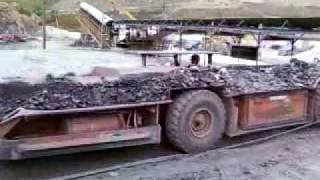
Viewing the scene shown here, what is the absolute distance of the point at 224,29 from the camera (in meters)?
17.5

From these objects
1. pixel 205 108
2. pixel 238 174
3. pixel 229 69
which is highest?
pixel 229 69

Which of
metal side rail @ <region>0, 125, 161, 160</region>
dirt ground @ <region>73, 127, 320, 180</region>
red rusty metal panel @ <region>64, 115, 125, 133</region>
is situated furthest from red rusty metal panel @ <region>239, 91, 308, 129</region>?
red rusty metal panel @ <region>64, 115, 125, 133</region>

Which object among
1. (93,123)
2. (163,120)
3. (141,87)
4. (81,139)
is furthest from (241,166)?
(81,139)

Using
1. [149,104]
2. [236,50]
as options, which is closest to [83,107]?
[149,104]

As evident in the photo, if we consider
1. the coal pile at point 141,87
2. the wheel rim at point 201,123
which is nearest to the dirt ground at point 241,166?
the wheel rim at point 201,123

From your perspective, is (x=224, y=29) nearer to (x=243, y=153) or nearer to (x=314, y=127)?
(x=314, y=127)

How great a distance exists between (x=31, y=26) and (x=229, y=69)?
1998 inches

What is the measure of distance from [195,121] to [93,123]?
1576 mm

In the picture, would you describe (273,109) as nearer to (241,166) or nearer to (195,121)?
(195,121)

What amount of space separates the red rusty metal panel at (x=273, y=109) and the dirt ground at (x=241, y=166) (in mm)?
367

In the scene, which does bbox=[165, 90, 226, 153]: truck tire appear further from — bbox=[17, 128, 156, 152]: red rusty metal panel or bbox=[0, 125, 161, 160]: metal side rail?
bbox=[17, 128, 156, 152]: red rusty metal panel

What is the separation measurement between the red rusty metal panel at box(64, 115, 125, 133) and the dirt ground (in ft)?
1.75

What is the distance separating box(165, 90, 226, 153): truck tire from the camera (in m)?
6.59

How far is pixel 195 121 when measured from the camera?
6.86m
